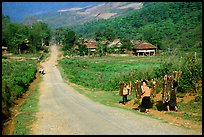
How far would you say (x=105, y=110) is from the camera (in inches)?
543

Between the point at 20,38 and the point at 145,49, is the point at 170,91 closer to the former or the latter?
the point at 145,49

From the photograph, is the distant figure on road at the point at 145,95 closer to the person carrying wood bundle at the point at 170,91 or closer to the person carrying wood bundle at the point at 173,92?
the person carrying wood bundle at the point at 170,91

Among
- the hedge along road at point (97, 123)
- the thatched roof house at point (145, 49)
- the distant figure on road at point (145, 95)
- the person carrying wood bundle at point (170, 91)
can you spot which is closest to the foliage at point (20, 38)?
the thatched roof house at point (145, 49)

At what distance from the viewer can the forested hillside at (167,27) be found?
81919 mm

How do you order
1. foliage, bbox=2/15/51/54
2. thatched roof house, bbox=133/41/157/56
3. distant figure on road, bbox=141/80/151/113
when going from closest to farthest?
distant figure on road, bbox=141/80/151/113 → foliage, bbox=2/15/51/54 → thatched roof house, bbox=133/41/157/56

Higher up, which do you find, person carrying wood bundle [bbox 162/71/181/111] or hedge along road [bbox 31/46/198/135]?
person carrying wood bundle [bbox 162/71/181/111]

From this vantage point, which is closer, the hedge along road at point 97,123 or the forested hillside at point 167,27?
the hedge along road at point 97,123

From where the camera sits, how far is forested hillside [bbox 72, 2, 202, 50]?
8192 cm

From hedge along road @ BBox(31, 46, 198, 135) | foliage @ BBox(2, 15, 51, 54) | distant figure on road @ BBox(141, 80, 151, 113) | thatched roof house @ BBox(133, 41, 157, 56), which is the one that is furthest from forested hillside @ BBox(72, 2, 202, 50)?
hedge along road @ BBox(31, 46, 198, 135)

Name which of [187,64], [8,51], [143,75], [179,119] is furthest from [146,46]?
[179,119]

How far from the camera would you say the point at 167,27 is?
10612 cm

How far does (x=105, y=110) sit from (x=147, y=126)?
12.5ft

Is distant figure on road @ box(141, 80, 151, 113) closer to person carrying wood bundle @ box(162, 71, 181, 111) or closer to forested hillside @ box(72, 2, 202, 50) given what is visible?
person carrying wood bundle @ box(162, 71, 181, 111)

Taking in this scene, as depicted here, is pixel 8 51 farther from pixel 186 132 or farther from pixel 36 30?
pixel 186 132
